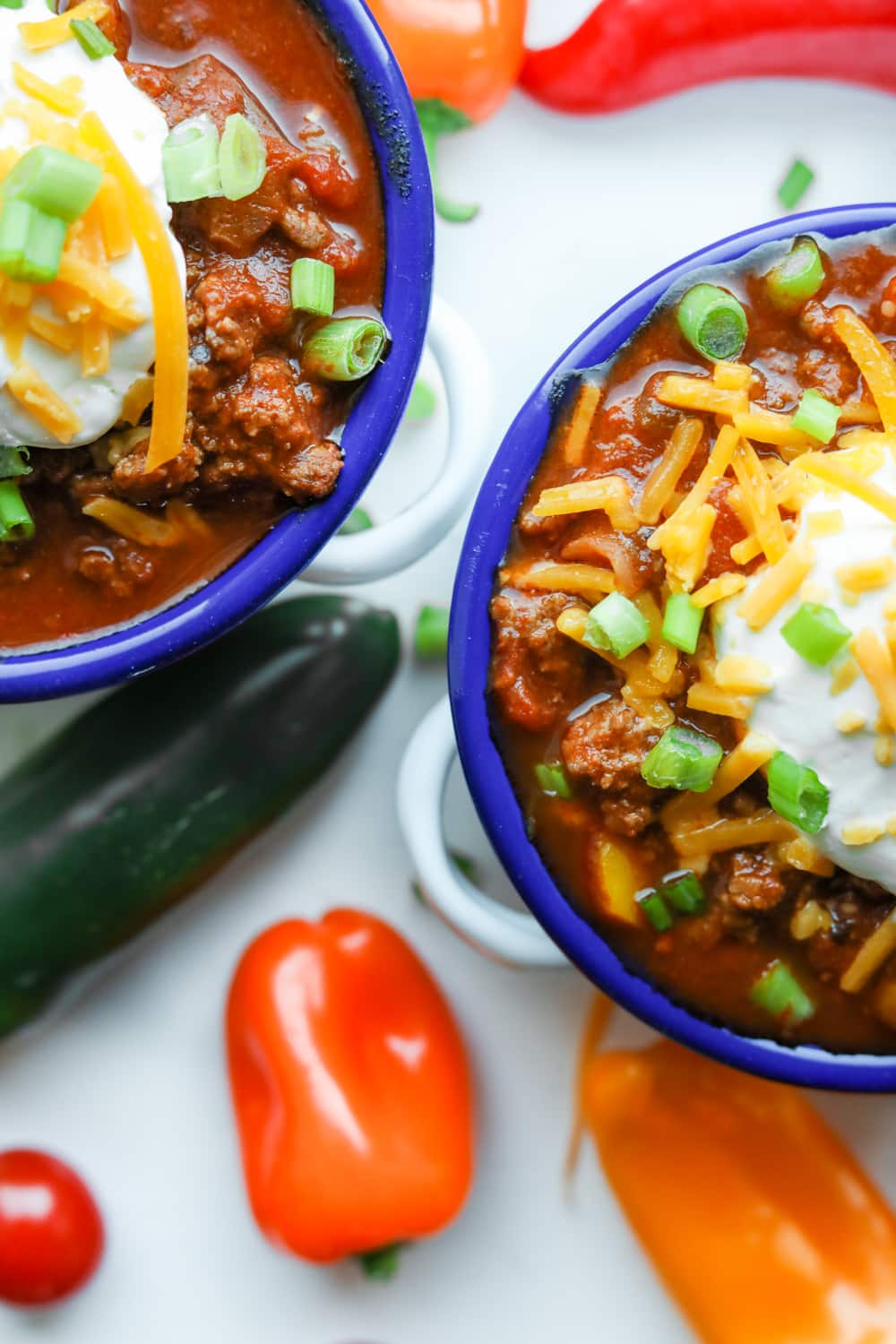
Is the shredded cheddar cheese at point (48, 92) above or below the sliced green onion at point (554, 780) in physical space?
above

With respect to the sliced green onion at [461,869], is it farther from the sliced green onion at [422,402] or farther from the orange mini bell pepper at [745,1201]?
the sliced green onion at [422,402]

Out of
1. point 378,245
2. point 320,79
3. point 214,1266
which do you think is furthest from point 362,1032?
point 320,79

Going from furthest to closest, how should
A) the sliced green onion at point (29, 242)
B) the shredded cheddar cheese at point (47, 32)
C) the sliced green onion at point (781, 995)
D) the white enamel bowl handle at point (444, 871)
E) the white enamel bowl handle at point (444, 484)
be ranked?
the white enamel bowl handle at point (444, 871) < the white enamel bowl handle at point (444, 484) < the sliced green onion at point (781, 995) < the shredded cheddar cheese at point (47, 32) < the sliced green onion at point (29, 242)

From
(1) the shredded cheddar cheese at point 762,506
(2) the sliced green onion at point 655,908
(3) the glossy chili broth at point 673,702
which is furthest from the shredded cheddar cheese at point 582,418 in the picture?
(2) the sliced green onion at point 655,908

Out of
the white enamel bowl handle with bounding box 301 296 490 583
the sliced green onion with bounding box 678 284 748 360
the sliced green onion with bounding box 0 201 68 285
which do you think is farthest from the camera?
the white enamel bowl handle with bounding box 301 296 490 583

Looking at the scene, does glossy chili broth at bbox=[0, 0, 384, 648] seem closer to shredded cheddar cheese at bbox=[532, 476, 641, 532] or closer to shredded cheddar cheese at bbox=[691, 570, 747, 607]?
shredded cheddar cheese at bbox=[532, 476, 641, 532]

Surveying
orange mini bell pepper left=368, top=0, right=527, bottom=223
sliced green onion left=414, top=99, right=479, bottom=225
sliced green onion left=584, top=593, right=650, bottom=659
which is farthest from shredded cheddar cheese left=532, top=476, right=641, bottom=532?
orange mini bell pepper left=368, top=0, right=527, bottom=223

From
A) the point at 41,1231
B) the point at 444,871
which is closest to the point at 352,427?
the point at 444,871

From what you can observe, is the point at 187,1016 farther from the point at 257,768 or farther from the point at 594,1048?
the point at 594,1048
